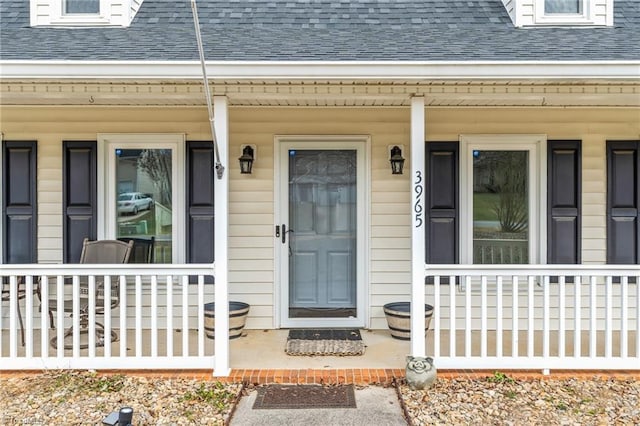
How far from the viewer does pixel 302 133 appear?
472 cm

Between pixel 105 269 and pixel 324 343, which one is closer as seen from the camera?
pixel 105 269

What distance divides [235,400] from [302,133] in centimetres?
255

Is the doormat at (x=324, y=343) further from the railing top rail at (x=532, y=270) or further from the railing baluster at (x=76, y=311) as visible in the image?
the railing baluster at (x=76, y=311)

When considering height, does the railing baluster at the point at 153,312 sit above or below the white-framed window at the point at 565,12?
below

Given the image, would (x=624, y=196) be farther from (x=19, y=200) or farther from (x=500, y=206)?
(x=19, y=200)

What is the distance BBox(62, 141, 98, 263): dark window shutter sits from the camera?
4641mm

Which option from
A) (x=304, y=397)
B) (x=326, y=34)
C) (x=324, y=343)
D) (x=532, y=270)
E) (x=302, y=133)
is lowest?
(x=304, y=397)

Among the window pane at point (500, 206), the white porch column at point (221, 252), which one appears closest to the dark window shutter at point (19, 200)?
the white porch column at point (221, 252)

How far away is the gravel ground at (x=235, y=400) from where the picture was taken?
2.96 m

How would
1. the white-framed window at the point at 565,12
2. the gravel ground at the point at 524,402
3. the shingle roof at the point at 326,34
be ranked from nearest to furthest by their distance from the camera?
1. the gravel ground at the point at 524,402
2. the shingle roof at the point at 326,34
3. the white-framed window at the point at 565,12

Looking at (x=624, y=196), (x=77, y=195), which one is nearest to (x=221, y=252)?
(x=77, y=195)

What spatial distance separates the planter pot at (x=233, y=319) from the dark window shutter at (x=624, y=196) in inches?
142

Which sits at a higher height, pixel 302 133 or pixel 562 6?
pixel 562 6

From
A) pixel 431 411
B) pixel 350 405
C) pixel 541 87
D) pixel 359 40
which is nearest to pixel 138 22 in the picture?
pixel 359 40
